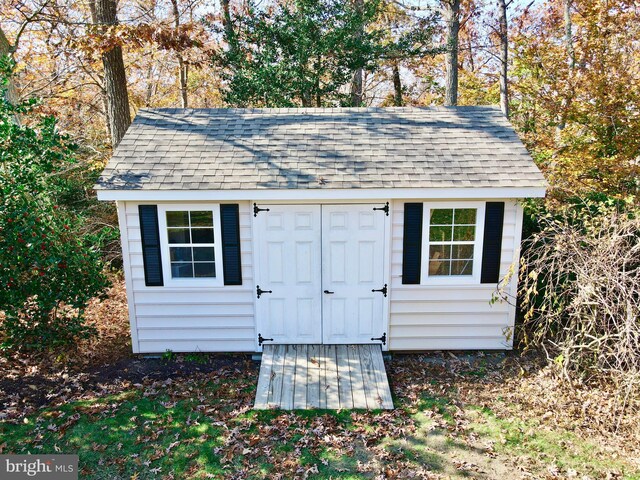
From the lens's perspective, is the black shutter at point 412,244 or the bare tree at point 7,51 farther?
the bare tree at point 7,51

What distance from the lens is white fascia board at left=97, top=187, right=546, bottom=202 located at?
6746 millimetres

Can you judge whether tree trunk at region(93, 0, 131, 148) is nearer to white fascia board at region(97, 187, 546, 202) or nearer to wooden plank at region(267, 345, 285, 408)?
white fascia board at region(97, 187, 546, 202)

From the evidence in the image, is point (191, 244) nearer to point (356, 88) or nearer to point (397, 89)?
point (356, 88)

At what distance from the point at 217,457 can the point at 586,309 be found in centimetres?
510

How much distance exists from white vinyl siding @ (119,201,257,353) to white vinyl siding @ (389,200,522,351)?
7.56 ft

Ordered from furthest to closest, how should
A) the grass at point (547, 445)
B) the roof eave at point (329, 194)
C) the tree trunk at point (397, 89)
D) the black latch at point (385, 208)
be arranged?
the tree trunk at point (397, 89), the black latch at point (385, 208), the roof eave at point (329, 194), the grass at point (547, 445)

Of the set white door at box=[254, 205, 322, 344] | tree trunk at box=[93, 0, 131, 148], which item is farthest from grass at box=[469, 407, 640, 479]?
tree trunk at box=[93, 0, 131, 148]

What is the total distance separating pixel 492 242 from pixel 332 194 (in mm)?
2606

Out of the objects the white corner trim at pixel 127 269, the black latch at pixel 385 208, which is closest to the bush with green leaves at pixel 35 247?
the white corner trim at pixel 127 269

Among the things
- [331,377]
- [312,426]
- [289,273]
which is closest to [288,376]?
[331,377]

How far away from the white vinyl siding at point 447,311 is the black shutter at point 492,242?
8cm

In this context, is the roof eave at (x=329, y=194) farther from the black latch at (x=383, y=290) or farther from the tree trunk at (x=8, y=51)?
the tree trunk at (x=8, y=51)

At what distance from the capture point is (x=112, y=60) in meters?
11.5

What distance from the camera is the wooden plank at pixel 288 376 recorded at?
612 centimetres
